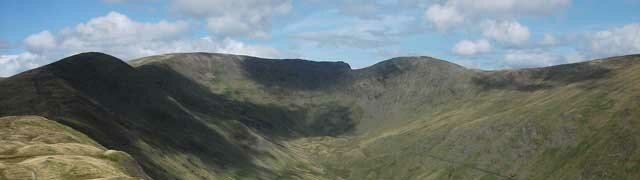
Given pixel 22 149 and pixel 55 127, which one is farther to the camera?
pixel 55 127

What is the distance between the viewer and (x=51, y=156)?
467 ft

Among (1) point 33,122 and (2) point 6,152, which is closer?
(2) point 6,152

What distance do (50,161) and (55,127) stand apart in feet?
209

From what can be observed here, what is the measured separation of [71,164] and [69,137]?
171ft

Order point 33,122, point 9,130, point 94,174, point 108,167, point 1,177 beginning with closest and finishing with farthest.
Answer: point 1,177, point 94,174, point 108,167, point 9,130, point 33,122

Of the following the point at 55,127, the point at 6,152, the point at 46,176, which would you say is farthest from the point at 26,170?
the point at 55,127

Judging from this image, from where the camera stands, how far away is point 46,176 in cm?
12825

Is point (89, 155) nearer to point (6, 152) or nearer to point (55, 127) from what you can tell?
point (6, 152)

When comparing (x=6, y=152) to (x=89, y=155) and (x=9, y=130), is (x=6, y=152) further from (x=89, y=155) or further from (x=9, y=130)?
(x=9, y=130)

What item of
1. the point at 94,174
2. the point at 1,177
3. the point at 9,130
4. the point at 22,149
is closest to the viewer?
the point at 1,177

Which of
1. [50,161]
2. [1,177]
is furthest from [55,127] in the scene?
[1,177]

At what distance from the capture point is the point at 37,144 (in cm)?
16125

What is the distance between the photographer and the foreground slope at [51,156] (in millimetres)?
130375

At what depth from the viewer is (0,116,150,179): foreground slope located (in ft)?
428
